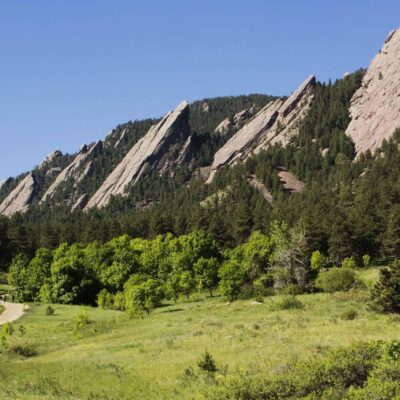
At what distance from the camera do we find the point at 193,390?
2341 cm

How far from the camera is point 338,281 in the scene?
62.2m

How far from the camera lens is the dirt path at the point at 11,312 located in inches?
2555

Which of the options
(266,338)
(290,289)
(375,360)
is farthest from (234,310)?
(375,360)

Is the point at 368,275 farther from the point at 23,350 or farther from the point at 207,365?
the point at 207,365

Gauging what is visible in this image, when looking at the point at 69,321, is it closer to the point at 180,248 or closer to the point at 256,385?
the point at 180,248

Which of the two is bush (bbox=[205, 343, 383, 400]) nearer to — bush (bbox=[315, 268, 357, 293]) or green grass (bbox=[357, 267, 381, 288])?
bush (bbox=[315, 268, 357, 293])

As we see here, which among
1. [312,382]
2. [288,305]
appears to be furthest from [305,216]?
[312,382]

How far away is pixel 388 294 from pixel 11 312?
53552 mm

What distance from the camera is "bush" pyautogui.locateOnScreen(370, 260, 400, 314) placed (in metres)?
42.8

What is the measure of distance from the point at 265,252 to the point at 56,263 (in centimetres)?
3723

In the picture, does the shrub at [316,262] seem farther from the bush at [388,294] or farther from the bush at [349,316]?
the bush at [349,316]

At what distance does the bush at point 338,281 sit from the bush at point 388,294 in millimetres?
18152

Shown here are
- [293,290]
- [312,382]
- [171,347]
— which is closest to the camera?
[312,382]

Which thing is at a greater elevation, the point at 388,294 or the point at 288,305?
the point at 388,294
